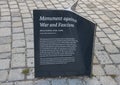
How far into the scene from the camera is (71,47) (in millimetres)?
4137

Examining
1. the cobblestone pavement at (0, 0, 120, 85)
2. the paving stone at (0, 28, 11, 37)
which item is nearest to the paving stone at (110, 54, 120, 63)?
the cobblestone pavement at (0, 0, 120, 85)

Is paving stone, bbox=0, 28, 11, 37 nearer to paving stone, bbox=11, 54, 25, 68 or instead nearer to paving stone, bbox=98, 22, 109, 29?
paving stone, bbox=11, 54, 25, 68

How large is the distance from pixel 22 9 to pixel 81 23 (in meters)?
3.82

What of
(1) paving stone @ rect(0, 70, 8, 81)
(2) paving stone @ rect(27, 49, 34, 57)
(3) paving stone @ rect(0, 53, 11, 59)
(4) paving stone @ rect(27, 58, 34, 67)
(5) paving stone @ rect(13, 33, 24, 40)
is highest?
(5) paving stone @ rect(13, 33, 24, 40)

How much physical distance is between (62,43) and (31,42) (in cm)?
159

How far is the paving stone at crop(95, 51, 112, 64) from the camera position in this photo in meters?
4.95

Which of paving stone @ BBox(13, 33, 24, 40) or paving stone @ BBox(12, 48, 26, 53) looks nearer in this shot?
paving stone @ BBox(12, 48, 26, 53)

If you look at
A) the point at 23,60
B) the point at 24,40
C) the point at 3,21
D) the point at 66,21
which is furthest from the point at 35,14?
the point at 3,21

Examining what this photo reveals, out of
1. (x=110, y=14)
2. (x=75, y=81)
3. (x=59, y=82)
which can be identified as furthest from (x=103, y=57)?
(x=110, y=14)

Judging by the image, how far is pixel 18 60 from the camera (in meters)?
4.89

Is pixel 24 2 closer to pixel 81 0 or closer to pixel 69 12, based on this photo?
pixel 81 0

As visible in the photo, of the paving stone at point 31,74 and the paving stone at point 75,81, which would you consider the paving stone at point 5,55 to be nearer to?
the paving stone at point 31,74

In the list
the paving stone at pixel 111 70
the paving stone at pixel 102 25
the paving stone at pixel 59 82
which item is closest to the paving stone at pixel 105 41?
the paving stone at pixel 102 25

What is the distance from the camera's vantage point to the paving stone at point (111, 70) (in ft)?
15.1
